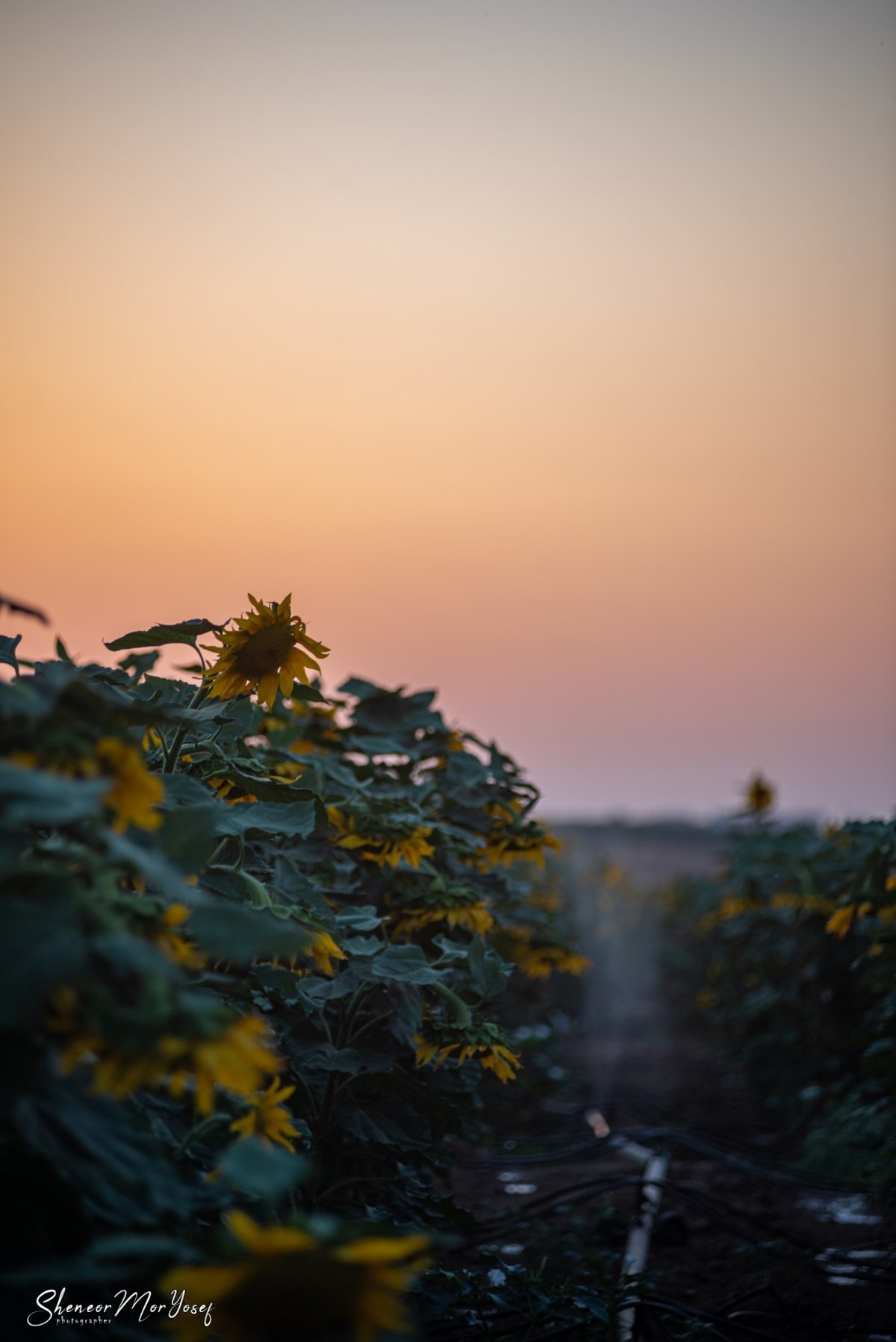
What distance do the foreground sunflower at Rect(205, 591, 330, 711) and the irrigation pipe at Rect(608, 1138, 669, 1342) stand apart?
155 centimetres

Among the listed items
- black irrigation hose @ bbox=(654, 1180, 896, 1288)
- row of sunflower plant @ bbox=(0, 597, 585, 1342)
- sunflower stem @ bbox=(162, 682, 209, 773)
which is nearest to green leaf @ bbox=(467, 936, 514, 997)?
row of sunflower plant @ bbox=(0, 597, 585, 1342)

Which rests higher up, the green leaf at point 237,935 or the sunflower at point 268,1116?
the green leaf at point 237,935

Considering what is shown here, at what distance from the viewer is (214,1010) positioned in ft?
3.26

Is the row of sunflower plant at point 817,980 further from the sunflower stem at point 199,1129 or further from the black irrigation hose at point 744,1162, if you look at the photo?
the sunflower stem at point 199,1129

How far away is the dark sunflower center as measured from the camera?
189 cm

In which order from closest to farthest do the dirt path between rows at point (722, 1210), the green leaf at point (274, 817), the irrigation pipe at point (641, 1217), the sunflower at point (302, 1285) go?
1. the sunflower at point (302, 1285)
2. the green leaf at point (274, 817)
3. the irrigation pipe at point (641, 1217)
4. the dirt path between rows at point (722, 1210)

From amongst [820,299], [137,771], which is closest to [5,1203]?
[137,771]

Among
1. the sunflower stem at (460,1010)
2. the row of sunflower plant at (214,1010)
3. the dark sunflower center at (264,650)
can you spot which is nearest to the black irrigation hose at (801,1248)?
the row of sunflower plant at (214,1010)

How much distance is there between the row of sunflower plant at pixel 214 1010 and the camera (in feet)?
3.08

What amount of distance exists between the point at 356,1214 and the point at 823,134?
Result: 4876 mm

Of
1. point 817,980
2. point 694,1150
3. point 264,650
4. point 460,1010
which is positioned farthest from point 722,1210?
point 264,650

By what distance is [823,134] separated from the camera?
501cm

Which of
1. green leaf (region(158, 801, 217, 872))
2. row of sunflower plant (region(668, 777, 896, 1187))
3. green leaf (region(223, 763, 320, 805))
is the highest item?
green leaf (region(223, 763, 320, 805))

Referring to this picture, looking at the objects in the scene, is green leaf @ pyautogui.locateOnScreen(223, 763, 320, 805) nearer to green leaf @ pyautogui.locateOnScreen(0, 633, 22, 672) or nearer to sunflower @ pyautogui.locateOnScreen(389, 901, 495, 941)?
green leaf @ pyautogui.locateOnScreen(0, 633, 22, 672)
